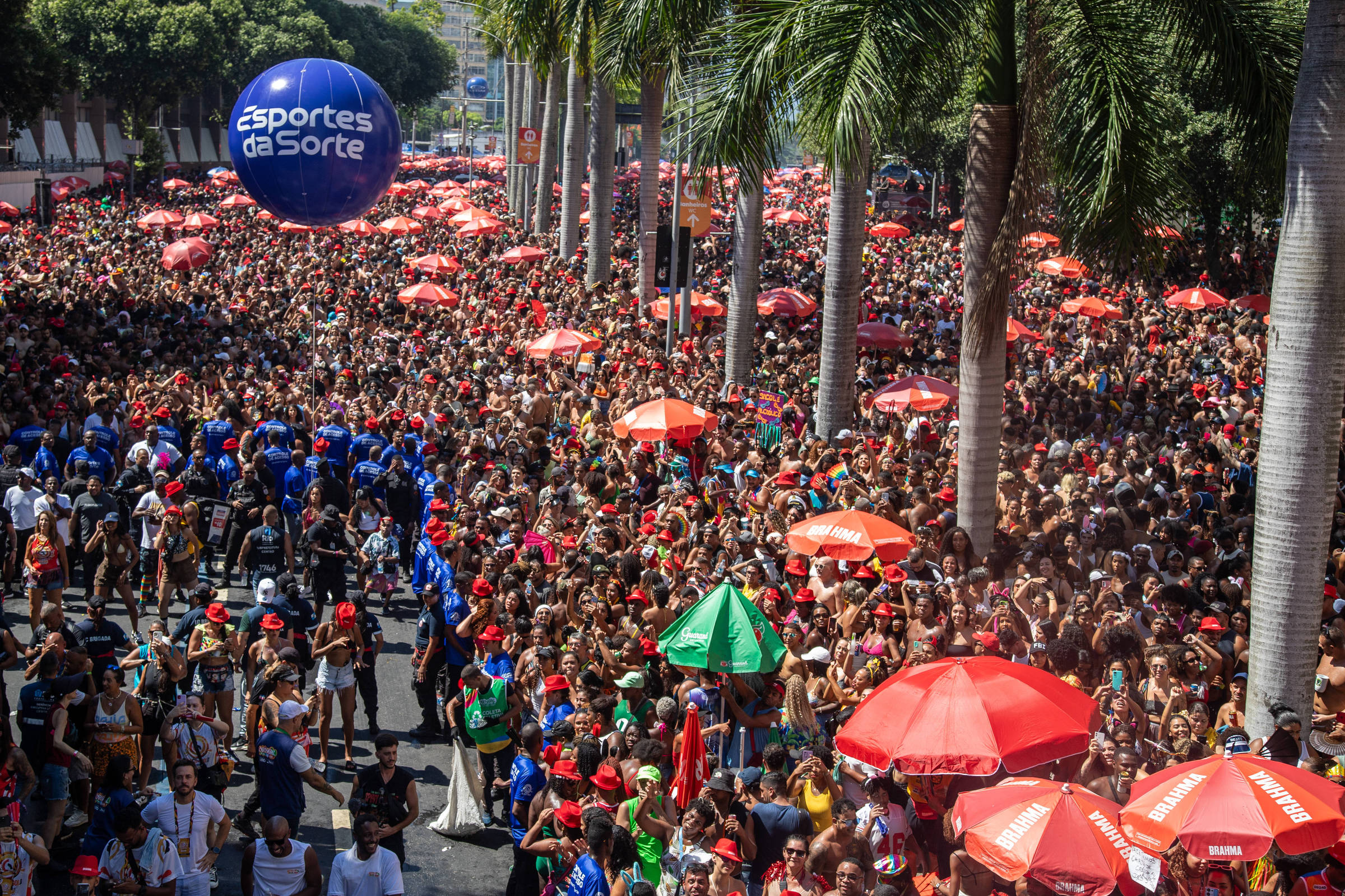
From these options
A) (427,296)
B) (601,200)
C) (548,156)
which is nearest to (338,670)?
(427,296)

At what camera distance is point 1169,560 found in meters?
10.8

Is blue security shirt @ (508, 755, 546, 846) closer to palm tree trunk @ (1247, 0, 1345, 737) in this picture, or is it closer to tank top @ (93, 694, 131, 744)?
tank top @ (93, 694, 131, 744)

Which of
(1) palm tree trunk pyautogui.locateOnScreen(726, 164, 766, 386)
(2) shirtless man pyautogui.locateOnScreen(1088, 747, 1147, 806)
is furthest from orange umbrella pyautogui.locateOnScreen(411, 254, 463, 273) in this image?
(2) shirtless man pyautogui.locateOnScreen(1088, 747, 1147, 806)

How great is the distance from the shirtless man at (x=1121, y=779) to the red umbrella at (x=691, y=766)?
2.19 metres


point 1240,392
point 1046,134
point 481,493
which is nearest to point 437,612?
point 481,493

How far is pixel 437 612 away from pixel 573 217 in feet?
77.9

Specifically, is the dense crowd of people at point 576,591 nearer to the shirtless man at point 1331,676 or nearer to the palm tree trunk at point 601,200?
the shirtless man at point 1331,676

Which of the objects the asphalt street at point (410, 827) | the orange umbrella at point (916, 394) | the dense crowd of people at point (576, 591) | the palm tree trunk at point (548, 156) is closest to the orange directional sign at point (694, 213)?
the dense crowd of people at point (576, 591)

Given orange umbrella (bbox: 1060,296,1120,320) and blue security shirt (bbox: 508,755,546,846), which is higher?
orange umbrella (bbox: 1060,296,1120,320)

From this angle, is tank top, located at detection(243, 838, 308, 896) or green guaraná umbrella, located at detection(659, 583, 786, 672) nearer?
tank top, located at detection(243, 838, 308, 896)

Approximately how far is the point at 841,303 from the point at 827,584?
6286mm

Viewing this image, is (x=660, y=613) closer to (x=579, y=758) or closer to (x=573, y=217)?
(x=579, y=758)

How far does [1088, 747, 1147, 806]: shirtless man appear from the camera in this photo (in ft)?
24.3

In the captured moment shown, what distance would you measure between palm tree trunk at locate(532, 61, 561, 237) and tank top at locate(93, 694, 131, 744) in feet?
103
